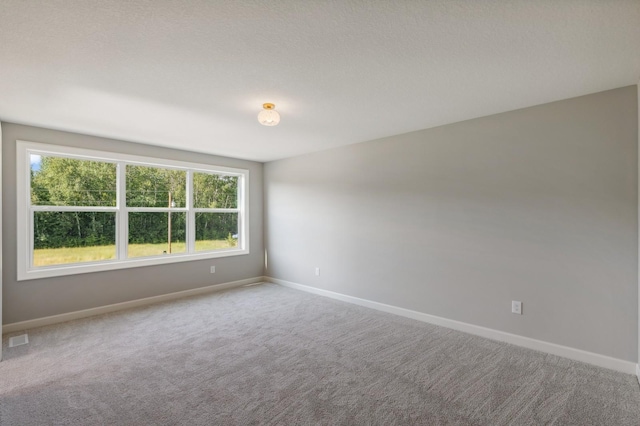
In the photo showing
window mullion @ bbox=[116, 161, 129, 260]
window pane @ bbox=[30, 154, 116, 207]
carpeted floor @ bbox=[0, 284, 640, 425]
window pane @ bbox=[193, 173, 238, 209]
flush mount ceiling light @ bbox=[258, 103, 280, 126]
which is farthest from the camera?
window pane @ bbox=[193, 173, 238, 209]

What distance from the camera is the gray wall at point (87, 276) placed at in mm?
3371

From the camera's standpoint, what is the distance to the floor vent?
118 inches

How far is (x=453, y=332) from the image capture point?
3.32m

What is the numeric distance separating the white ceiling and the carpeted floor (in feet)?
7.60

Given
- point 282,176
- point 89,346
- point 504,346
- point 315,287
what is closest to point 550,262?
point 504,346

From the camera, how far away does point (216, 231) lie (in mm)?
5367

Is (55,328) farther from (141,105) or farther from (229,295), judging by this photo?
(141,105)

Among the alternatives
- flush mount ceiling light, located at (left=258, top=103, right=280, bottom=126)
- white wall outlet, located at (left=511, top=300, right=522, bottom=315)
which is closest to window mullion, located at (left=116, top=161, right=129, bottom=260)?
flush mount ceiling light, located at (left=258, top=103, right=280, bottom=126)

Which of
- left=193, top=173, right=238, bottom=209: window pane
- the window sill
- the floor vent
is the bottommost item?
the floor vent

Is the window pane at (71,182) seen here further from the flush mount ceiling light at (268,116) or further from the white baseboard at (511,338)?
the white baseboard at (511,338)

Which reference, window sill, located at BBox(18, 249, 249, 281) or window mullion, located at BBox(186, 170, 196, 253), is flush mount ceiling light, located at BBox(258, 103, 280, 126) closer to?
window mullion, located at BBox(186, 170, 196, 253)

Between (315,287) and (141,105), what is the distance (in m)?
3.45

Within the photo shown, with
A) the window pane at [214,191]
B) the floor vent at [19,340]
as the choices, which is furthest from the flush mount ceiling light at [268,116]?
the floor vent at [19,340]

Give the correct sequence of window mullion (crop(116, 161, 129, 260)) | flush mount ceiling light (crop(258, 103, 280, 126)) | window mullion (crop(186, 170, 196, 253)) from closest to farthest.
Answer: flush mount ceiling light (crop(258, 103, 280, 126)) < window mullion (crop(116, 161, 129, 260)) < window mullion (crop(186, 170, 196, 253))
